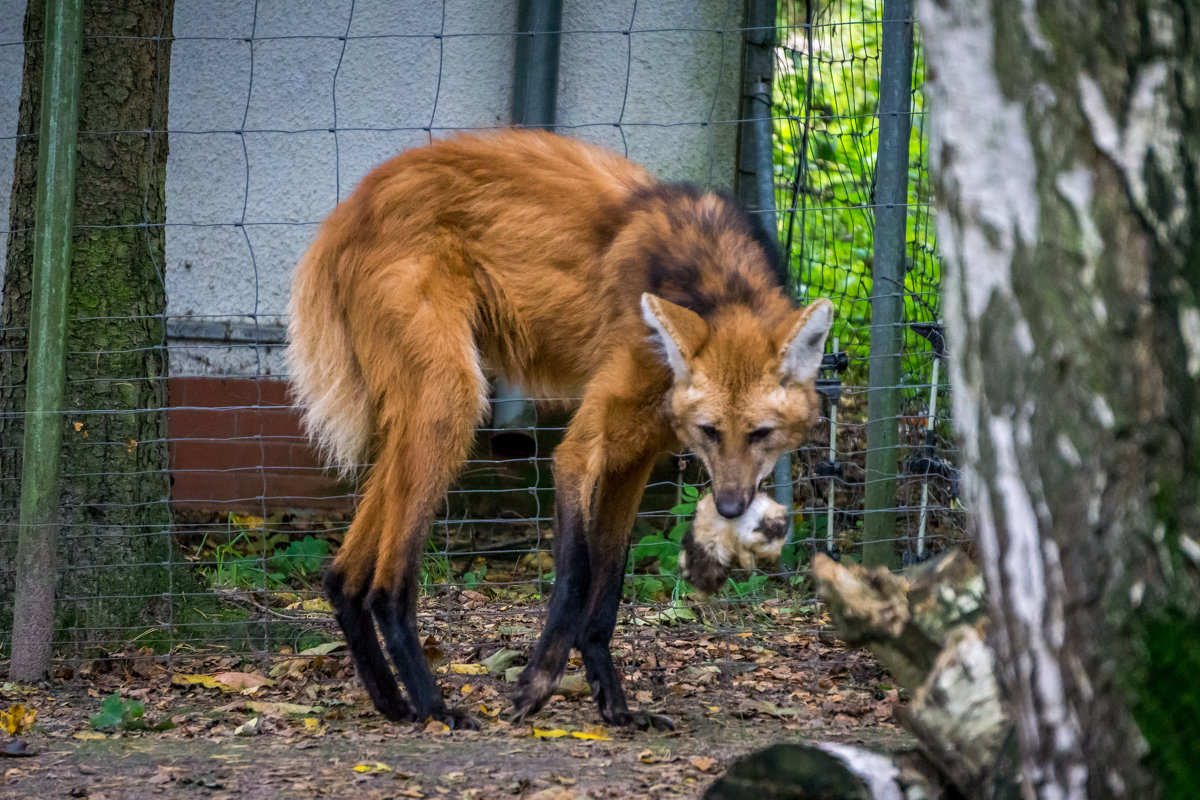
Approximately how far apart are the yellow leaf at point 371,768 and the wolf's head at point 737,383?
114cm

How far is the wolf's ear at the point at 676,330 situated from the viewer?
3.13 m

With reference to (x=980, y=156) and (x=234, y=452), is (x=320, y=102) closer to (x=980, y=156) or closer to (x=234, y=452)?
(x=234, y=452)

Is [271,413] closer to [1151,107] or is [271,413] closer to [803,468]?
[803,468]

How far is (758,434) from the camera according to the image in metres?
3.21

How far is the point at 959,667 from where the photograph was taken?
178 cm

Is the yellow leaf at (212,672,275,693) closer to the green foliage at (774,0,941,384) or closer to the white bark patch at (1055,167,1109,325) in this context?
the green foliage at (774,0,941,384)

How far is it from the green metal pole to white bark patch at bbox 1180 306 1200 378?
3.29 metres

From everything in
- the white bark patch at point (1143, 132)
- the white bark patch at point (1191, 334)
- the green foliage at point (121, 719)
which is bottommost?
the green foliage at point (121, 719)

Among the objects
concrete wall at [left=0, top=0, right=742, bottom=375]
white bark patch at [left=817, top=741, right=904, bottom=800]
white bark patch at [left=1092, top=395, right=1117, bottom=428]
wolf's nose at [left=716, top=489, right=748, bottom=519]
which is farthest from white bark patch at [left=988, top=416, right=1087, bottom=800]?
concrete wall at [left=0, top=0, right=742, bottom=375]

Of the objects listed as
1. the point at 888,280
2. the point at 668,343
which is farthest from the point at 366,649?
the point at 888,280

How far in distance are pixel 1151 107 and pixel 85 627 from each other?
3.57m

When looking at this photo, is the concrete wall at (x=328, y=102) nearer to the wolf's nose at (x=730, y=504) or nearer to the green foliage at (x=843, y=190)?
the green foliage at (x=843, y=190)

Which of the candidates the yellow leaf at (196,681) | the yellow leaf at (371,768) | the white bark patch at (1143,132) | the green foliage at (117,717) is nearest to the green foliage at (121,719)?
the green foliage at (117,717)

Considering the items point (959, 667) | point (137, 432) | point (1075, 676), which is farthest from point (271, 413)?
point (1075, 676)
